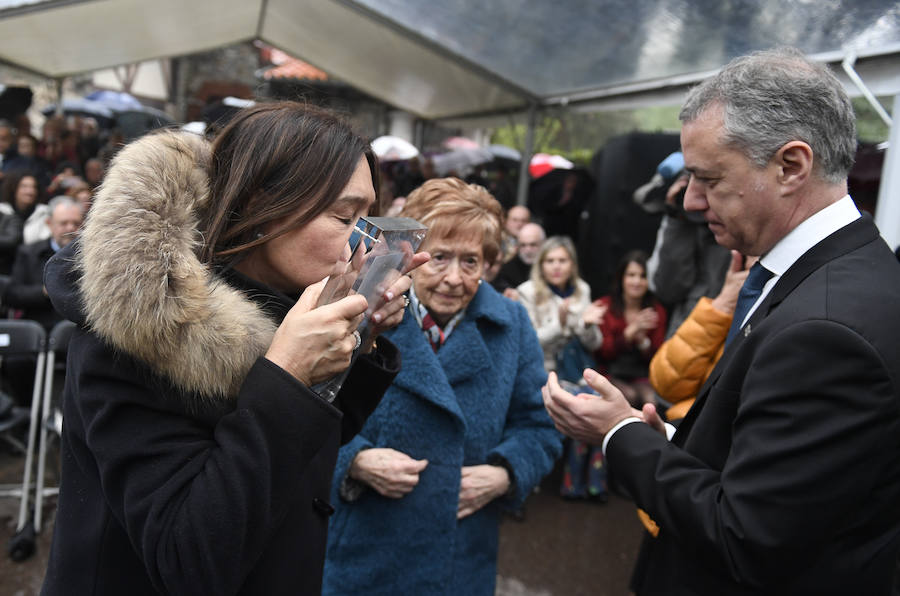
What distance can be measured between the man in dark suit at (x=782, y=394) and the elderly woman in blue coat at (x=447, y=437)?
54cm

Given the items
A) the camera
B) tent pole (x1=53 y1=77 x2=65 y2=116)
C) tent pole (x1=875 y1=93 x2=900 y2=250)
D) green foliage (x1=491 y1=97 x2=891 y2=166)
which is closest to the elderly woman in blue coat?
the camera

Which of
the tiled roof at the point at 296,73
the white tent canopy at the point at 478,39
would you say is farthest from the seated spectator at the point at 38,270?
the tiled roof at the point at 296,73

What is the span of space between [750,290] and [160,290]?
49.3 inches

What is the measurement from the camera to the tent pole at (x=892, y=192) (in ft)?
10.1

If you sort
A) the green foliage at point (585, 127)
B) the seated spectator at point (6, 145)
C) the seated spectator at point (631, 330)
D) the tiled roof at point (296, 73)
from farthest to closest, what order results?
the tiled roof at point (296, 73) → the seated spectator at point (6, 145) → the green foliage at point (585, 127) → the seated spectator at point (631, 330)

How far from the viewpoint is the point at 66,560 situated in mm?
1104

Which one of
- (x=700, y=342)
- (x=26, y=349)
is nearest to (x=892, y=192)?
(x=700, y=342)

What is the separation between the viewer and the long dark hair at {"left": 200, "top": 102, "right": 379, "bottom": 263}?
119 centimetres

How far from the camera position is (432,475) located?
6.18 feet

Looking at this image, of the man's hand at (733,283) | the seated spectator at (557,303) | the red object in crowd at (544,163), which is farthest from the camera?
the red object in crowd at (544,163)

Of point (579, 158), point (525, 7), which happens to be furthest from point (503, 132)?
point (525, 7)

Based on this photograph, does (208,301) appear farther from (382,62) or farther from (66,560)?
(382,62)

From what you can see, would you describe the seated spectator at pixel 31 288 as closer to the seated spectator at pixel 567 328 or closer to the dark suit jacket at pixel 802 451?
the seated spectator at pixel 567 328

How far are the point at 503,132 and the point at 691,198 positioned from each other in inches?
280
